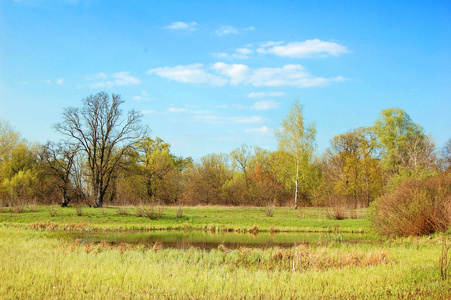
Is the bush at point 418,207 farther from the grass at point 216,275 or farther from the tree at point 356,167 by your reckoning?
the tree at point 356,167

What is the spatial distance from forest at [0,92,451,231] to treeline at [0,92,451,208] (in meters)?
0.13

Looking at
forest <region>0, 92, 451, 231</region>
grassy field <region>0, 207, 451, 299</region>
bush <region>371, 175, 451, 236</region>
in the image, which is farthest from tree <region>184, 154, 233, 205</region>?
grassy field <region>0, 207, 451, 299</region>

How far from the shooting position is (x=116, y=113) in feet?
152

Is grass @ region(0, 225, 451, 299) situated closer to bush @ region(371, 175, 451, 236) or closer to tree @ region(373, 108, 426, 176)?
bush @ region(371, 175, 451, 236)

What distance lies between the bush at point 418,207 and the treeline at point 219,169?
22.5 meters

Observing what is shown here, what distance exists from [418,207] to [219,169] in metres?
50.0

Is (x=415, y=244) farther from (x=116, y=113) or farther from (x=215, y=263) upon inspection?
(x=116, y=113)

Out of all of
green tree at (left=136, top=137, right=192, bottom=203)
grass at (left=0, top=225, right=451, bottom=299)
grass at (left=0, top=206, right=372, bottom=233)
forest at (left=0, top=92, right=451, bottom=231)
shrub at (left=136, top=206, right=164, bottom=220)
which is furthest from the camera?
green tree at (left=136, top=137, right=192, bottom=203)

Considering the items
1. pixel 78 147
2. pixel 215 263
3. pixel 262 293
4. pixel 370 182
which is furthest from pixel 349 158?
pixel 262 293

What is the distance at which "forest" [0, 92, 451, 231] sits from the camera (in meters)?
45.5

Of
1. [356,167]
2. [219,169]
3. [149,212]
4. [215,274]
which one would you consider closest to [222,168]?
[219,169]

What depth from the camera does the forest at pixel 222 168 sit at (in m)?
45.5

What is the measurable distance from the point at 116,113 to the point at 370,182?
35068 mm

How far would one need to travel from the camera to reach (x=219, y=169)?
222 feet
